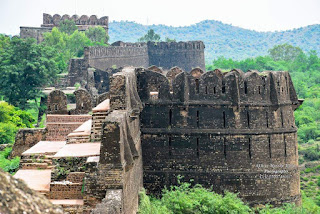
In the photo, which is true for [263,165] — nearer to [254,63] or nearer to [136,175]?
[136,175]

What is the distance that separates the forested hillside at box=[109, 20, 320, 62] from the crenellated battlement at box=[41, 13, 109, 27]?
309 ft

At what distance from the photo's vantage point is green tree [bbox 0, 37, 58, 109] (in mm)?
33531

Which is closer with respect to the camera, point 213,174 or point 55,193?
point 55,193

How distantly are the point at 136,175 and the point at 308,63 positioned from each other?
2511 inches

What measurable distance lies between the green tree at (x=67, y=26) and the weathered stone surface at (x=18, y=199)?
5475 centimetres

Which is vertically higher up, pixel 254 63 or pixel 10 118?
pixel 254 63

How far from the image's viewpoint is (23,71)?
1346 inches

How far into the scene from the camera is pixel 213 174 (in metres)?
15.5

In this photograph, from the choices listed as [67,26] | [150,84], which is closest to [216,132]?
[150,84]

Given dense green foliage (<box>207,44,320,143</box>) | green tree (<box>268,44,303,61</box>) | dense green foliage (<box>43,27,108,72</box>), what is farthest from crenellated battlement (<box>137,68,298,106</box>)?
green tree (<box>268,44,303,61</box>)

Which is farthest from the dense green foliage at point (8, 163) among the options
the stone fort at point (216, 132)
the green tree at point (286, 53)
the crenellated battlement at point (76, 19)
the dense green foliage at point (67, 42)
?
the green tree at point (286, 53)

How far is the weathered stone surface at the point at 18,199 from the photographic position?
14.5 feet

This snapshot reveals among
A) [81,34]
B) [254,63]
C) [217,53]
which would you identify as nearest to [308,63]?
[254,63]

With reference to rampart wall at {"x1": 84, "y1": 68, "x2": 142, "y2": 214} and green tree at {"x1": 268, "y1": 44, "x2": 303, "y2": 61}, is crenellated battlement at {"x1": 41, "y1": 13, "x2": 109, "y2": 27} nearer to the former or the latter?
green tree at {"x1": 268, "y1": 44, "x2": 303, "y2": 61}
